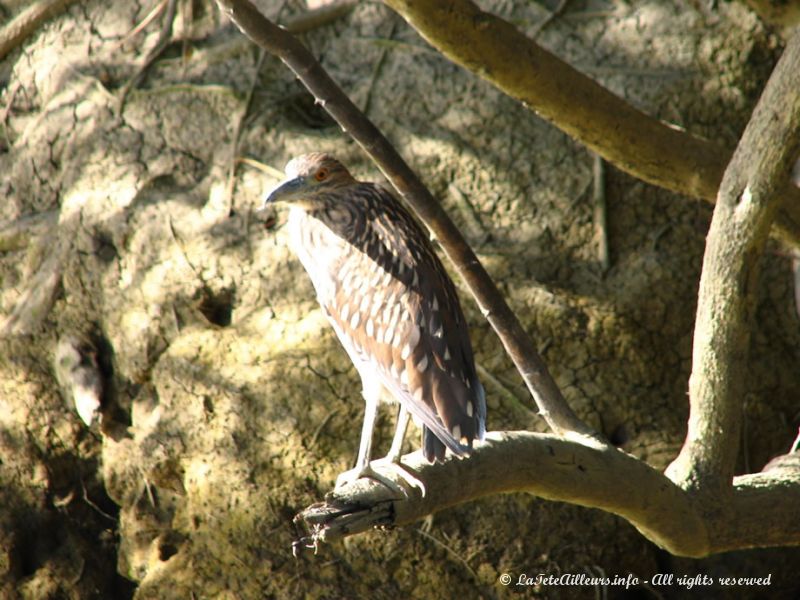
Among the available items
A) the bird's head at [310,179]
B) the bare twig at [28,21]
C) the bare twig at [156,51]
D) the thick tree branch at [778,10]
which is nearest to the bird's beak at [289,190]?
the bird's head at [310,179]

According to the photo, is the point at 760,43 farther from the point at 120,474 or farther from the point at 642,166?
the point at 120,474

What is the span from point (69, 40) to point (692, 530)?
349cm

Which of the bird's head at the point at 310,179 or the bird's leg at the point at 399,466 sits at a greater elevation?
the bird's head at the point at 310,179

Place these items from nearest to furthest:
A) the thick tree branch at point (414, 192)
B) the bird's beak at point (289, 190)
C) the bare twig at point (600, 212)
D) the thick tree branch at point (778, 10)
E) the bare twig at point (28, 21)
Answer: the thick tree branch at point (414, 192) < the bird's beak at point (289, 190) < the thick tree branch at point (778, 10) < the bare twig at point (600, 212) < the bare twig at point (28, 21)

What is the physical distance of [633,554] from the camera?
400 cm

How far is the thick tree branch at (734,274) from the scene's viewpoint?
3012mm

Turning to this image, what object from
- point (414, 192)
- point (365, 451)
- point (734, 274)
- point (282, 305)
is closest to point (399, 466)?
point (365, 451)

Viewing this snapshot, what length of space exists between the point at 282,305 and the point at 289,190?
112 cm

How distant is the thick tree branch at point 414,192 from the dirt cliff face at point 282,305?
3.03 feet

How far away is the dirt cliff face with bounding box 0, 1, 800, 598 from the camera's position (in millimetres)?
4020

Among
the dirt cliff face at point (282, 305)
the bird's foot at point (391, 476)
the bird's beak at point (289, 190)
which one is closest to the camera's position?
the bird's foot at point (391, 476)

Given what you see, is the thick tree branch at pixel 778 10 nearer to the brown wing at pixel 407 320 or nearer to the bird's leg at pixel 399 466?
the brown wing at pixel 407 320

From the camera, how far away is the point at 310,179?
3.16 m

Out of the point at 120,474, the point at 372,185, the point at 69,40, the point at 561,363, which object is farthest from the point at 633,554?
the point at 69,40
